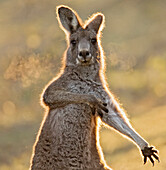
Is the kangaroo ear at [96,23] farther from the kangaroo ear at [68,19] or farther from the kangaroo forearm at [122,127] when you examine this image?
the kangaroo forearm at [122,127]

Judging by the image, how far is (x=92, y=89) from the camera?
10461 mm

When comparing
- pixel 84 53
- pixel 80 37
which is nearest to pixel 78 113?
pixel 84 53

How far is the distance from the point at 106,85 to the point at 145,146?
5.26 feet

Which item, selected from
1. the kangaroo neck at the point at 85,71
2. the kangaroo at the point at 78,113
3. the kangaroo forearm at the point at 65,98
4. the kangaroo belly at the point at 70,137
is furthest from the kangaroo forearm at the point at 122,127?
the kangaroo neck at the point at 85,71

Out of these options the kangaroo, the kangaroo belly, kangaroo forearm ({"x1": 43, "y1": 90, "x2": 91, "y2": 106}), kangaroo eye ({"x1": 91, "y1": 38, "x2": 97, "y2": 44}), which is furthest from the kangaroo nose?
the kangaroo belly

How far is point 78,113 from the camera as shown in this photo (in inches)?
395

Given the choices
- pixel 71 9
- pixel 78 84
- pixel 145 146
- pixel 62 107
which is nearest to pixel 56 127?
pixel 62 107

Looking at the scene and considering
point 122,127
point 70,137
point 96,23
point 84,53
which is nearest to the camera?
point 70,137

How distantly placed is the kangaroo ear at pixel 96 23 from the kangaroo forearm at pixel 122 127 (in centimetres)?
200

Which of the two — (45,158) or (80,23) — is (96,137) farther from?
(80,23)

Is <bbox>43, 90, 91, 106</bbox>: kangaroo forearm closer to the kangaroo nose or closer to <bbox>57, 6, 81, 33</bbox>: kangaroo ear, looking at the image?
the kangaroo nose

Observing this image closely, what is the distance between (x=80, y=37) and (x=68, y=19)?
62 cm

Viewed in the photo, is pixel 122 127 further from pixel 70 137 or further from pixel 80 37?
pixel 80 37

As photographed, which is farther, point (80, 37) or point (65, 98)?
point (80, 37)
